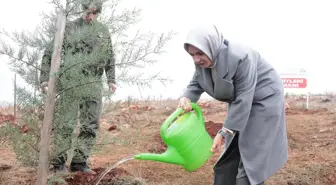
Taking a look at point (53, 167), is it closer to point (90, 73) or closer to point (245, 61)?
point (90, 73)

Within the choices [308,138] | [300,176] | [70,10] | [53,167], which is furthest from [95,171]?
[308,138]

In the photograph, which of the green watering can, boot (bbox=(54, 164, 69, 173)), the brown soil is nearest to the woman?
the green watering can

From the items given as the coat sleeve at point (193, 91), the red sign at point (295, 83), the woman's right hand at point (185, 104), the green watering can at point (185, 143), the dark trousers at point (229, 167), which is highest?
the red sign at point (295, 83)

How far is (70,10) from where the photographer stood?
13.5 ft

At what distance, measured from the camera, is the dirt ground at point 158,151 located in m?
5.01

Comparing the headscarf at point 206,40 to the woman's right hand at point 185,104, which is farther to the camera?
the woman's right hand at point 185,104

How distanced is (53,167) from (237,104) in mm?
2184

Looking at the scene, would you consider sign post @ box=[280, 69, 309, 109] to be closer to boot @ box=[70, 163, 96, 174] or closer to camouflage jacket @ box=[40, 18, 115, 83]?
boot @ box=[70, 163, 96, 174]

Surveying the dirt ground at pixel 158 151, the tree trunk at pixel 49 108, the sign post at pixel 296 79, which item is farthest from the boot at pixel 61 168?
the sign post at pixel 296 79

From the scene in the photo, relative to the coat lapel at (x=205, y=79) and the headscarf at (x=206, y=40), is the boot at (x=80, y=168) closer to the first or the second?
the coat lapel at (x=205, y=79)

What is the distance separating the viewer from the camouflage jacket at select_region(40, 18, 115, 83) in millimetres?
4031

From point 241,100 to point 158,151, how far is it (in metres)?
3.99

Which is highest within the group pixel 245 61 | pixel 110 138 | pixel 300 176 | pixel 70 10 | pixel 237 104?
pixel 70 10

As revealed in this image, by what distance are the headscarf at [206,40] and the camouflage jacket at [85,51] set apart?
105 cm
